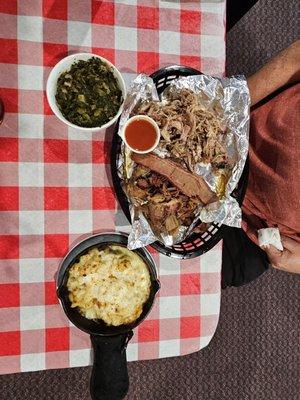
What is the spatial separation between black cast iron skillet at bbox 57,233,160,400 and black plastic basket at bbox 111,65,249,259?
10 centimetres

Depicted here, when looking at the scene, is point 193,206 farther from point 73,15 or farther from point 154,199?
point 73,15

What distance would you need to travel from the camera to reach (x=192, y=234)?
1.51m

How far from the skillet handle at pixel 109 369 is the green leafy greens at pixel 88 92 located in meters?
0.62

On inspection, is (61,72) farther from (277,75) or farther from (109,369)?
(109,369)

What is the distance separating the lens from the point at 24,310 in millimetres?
1436

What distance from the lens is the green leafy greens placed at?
Result: 4.39ft

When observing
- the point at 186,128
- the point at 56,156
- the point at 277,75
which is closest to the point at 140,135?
the point at 186,128

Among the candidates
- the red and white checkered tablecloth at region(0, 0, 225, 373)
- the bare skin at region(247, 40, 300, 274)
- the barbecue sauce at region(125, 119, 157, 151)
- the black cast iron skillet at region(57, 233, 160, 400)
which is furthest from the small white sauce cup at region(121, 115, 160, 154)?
the bare skin at region(247, 40, 300, 274)

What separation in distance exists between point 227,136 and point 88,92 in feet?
1.52

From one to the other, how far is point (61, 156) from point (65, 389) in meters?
1.34

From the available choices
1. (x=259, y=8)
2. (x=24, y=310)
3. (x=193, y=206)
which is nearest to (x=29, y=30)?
(x=193, y=206)

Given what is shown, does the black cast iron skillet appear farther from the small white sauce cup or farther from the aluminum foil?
the small white sauce cup

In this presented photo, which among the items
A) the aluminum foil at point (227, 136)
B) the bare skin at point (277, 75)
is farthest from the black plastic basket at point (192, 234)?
the bare skin at point (277, 75)

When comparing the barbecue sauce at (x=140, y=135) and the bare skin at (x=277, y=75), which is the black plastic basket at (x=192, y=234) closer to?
the barbecue sauce at (x=140, y=135)
